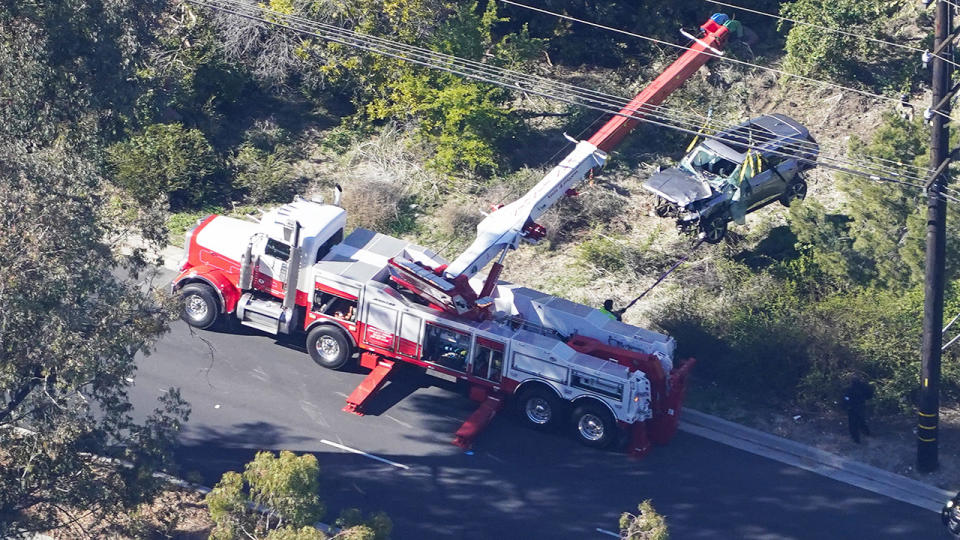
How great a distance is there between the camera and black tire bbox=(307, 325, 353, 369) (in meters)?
19.0

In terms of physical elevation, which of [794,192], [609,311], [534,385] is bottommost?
[534,385]

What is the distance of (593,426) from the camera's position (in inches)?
702

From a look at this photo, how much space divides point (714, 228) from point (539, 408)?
645cm

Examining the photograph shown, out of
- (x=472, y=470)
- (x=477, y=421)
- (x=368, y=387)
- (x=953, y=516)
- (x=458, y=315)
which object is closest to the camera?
(x=953, y=516)

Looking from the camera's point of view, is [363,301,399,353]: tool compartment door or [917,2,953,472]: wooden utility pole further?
[363,301,399,353]: tool compartment door

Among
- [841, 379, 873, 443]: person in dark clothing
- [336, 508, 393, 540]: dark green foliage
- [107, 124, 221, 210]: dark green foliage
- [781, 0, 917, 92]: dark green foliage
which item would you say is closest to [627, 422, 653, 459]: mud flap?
[841, 379, 873, 443]: person in dark clothing

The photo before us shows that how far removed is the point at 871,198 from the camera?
19.6 meters

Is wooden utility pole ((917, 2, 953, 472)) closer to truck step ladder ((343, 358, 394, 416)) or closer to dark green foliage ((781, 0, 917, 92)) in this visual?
truck step ladder ((343, 358, 394, 416))

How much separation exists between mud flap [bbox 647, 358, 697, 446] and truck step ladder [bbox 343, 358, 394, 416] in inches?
182

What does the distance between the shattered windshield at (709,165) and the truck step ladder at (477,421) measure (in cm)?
691

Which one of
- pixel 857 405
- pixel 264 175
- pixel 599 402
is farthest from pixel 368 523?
pixel 264 175

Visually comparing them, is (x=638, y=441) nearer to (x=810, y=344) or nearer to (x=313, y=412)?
(x=810, y=344)

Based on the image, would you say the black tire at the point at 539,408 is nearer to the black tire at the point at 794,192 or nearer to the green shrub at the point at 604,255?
the green shrub at the point at 604,255

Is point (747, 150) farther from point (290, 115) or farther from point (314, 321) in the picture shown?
point (290, 115)
